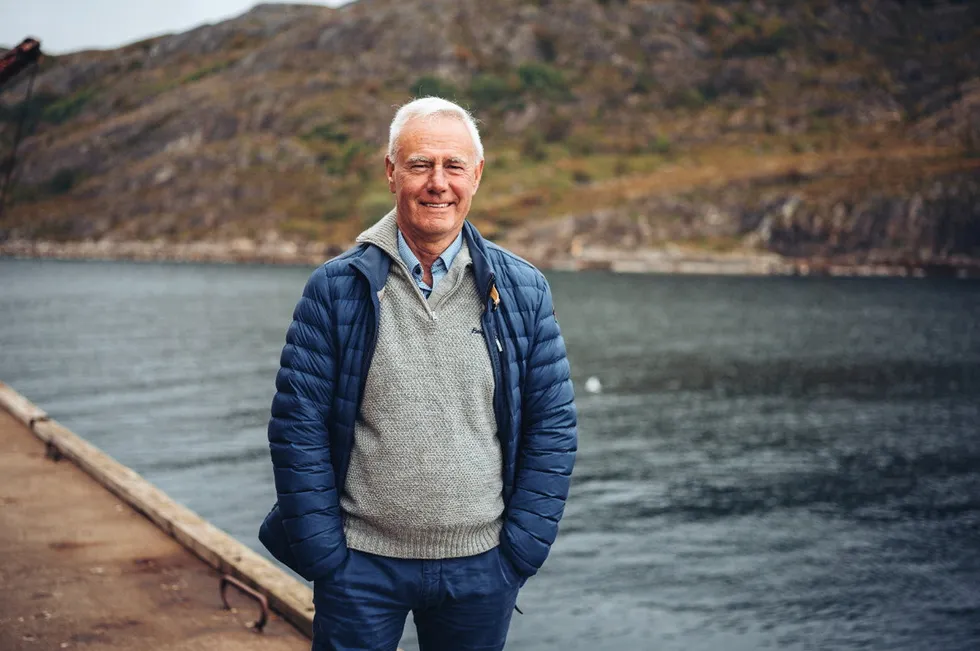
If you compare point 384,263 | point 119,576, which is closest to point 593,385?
point 119,576

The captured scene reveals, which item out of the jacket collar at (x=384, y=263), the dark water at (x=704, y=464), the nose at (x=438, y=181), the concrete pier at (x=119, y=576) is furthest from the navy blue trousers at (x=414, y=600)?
the dark water at (x=704, y=464)

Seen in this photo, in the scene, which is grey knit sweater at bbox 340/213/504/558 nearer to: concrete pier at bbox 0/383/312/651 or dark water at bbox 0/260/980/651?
concrete pier at bbox 0/383/312/651

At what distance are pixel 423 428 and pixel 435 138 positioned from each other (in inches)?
32.8

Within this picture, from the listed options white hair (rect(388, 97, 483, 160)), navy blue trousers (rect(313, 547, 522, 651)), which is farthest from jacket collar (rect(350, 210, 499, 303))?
navy blue trousers (rect(313, 547, 522, 651))

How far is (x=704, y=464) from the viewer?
25.0 metres

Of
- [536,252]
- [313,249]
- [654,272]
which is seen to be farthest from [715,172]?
[313,249]

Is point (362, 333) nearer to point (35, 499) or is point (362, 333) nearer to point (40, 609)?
point (40, 609)

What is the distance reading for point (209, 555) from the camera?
22.0ft

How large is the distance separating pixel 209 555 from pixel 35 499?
8.04 feet

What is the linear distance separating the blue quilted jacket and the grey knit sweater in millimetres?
39

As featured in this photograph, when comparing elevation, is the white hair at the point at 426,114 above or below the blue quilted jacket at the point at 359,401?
above

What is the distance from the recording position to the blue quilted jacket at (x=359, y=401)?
2.73 meters

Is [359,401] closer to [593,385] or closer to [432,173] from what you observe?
[432,173]

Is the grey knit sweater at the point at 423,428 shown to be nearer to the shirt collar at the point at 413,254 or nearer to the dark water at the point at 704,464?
the shirt collar at the point at 413,254
